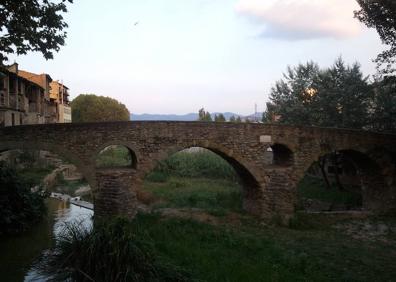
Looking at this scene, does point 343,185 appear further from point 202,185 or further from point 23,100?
point 23,100

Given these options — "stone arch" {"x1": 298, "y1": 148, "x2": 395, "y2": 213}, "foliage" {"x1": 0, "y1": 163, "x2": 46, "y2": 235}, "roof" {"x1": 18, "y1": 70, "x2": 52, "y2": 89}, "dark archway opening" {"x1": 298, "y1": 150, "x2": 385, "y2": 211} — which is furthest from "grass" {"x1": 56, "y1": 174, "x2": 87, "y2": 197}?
"roof" {"x1": 18, "y1": 70, "x2": 52, "y2": 89}

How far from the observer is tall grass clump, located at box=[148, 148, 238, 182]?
26844mm

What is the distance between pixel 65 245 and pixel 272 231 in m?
8.06

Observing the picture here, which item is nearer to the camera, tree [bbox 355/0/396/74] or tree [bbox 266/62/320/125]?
tree [bbox 355/0/396/74]

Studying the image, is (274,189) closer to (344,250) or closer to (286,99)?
(344,250)

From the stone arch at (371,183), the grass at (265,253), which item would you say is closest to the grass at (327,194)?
the stone arch at (371,183)

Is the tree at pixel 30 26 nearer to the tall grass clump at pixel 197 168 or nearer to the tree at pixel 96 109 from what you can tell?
the tall grass clump at pixel 197 168

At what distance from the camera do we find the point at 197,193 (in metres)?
20.6

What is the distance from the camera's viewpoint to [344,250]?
11.7 metres

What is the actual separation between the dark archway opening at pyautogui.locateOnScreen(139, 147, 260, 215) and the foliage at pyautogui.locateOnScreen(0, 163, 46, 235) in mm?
5235

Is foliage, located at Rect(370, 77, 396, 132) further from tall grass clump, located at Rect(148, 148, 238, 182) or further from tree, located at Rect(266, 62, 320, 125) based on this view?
tall grass clump, located at Rect(148, 148, 238, 182)

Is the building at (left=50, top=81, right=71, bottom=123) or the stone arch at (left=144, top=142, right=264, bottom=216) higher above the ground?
the building at (left=50, top=81, right=71, bottom=123)

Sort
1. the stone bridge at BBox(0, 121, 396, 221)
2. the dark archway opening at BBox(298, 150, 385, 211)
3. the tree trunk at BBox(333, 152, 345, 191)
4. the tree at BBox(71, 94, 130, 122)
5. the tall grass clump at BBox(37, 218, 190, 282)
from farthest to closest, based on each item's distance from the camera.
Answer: the tree at BBox(71, 94, 130, 122)
the tree trunk at BBox(333, 152, 345, 191)
the dark archway opening at BBox(298, 150, 385, 211)
the stone bridge at BBox(0, 121, 396, 221)
the tall grass clump at BBox(37, 218, 190, 282)

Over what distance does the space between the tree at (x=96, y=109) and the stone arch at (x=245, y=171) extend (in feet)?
120
